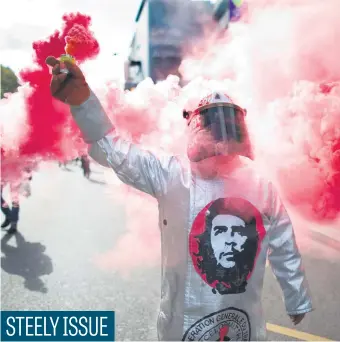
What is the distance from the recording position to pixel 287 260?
Result: 7.39ft

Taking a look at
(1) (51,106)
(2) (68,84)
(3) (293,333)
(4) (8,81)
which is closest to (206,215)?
(2) (68,84)

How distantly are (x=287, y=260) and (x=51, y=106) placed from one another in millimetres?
1455

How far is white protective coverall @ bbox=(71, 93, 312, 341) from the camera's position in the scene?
2.10 metres

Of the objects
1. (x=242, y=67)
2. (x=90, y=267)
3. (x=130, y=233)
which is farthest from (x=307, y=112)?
(x=130, y=233)

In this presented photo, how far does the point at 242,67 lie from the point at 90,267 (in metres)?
3.22

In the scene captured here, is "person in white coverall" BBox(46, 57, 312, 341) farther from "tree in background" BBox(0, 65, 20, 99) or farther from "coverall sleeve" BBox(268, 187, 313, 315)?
"tree in background" BBox(0, 65, 20, 99)

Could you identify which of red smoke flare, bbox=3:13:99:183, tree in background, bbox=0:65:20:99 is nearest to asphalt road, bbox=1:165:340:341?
red smoke flare, bbox=3:13:99:183

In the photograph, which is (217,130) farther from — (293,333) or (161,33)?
(161,33)

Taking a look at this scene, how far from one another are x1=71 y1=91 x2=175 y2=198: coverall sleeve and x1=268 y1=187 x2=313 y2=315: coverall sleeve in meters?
0.57

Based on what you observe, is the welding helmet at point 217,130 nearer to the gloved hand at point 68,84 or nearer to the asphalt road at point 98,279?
the gloved hand at point 68,84

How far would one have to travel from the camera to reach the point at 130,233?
693cm

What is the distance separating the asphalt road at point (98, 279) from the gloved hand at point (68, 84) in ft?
3.85

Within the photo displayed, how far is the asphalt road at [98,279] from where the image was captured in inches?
156

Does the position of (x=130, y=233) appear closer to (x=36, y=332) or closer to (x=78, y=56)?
(x=36, y=332)
